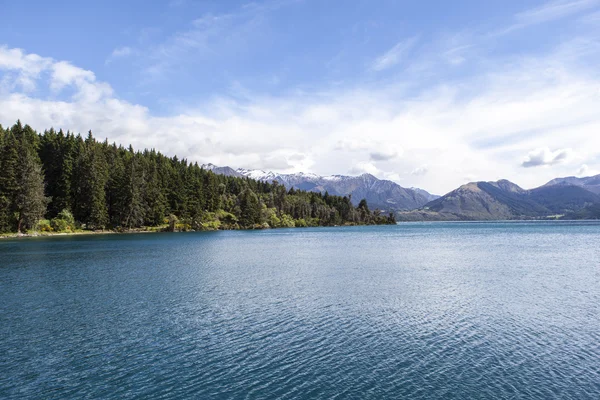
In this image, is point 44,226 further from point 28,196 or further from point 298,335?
point 298,335

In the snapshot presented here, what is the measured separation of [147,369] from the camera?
2078 cm

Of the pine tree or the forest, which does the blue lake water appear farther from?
the forest

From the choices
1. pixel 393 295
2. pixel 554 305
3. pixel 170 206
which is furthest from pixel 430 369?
pixel 170 206

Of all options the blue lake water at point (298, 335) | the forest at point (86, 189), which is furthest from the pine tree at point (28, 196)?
the blue lake water at point (298, 335)

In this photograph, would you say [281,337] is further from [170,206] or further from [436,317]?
[170,206]

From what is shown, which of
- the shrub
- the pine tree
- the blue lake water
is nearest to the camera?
the blue lake water

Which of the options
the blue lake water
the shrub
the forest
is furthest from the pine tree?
the blue lake water

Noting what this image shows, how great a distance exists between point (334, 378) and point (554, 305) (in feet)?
87.7

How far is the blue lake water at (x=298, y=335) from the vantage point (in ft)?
61.9

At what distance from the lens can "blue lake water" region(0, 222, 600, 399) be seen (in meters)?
18.9

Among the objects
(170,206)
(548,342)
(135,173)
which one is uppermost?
(135,173)

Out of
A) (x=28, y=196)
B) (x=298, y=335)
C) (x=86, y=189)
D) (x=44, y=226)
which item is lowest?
(x=298, y=335)

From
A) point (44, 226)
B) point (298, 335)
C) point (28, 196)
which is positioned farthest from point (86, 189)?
point (298, 335)

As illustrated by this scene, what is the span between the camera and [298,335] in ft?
86.7
